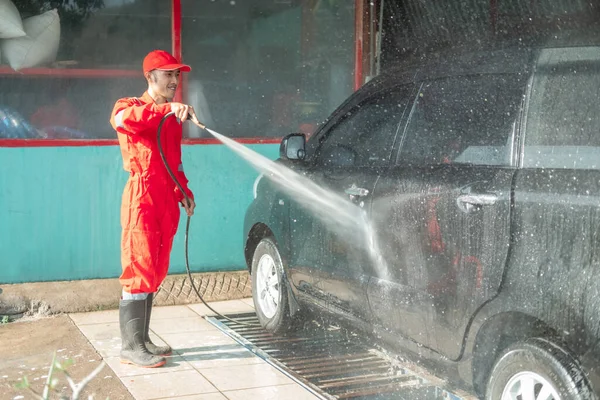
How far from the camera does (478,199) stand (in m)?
4.07

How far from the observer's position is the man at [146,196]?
220 inches

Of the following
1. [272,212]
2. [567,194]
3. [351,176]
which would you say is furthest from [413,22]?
[567,194]

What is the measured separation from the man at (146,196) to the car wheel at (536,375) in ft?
8.40

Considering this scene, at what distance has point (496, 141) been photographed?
421cm

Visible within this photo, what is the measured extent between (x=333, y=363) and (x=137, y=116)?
2.06 metres

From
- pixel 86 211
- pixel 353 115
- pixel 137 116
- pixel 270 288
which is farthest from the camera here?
pixel 86 211

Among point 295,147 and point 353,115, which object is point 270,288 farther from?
point 353,115

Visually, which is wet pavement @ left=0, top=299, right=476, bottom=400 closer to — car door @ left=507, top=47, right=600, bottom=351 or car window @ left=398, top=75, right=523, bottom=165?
car window @ left=398, top=75, right=523, bottom=165

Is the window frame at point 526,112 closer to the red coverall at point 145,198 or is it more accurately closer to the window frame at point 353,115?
the window frame at point 353,115

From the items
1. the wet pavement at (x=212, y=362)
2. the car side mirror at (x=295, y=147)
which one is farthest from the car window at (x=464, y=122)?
the wet pavement at (x=212, y=362)

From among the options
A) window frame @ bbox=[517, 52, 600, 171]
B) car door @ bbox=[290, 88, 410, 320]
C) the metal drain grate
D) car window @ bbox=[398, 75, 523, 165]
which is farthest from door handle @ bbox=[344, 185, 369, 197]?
window frame @ bbox=[517, 52, 600, 171]

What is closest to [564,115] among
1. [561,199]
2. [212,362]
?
[561,199]

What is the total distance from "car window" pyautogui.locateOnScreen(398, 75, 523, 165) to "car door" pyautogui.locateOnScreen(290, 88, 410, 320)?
0.25 m

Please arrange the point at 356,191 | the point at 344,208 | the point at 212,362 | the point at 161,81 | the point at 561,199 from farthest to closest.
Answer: the point at 212,362
the point at 161,81
the point at 344,208
the point at 356,191
the point at 561,199
